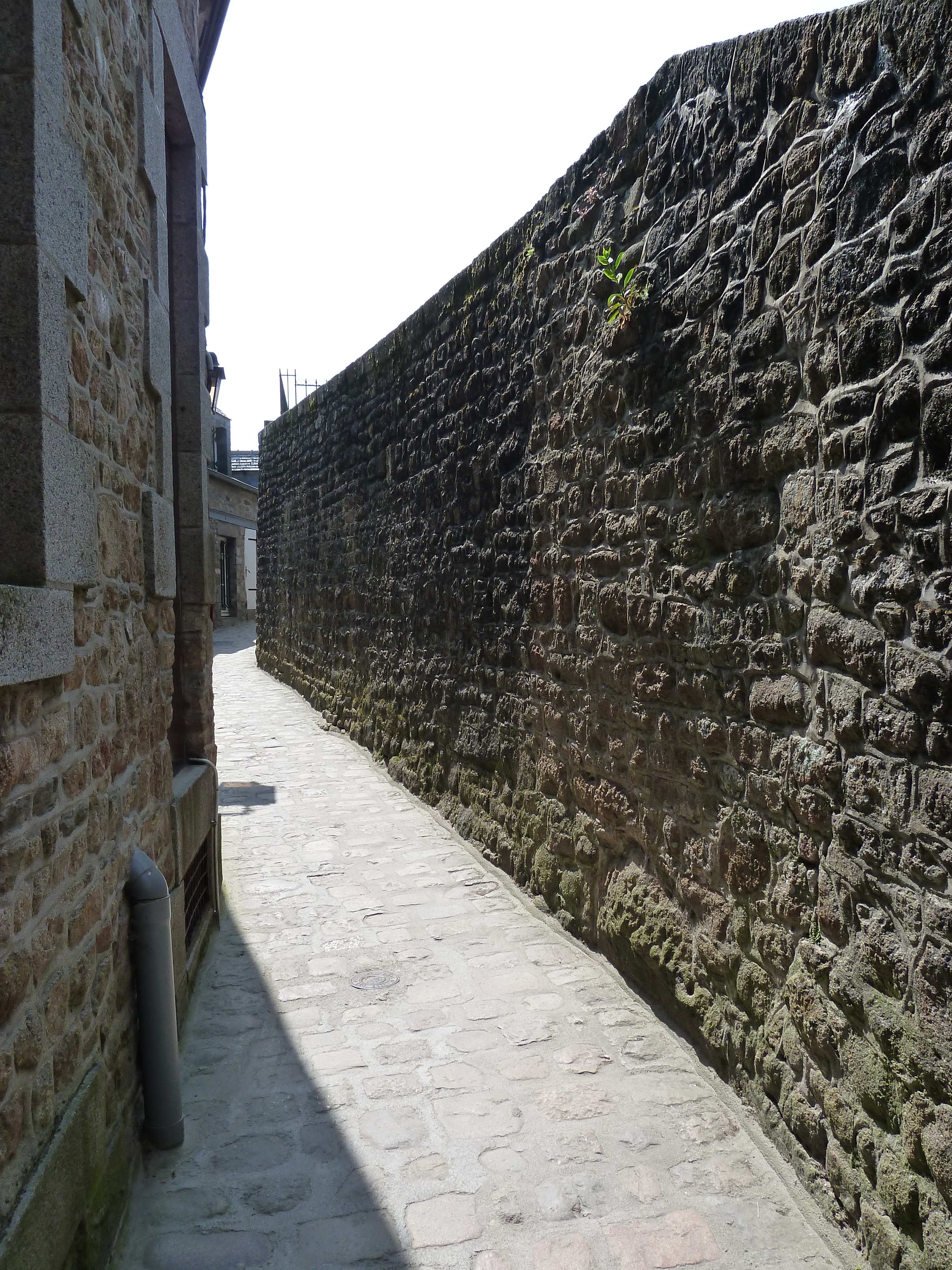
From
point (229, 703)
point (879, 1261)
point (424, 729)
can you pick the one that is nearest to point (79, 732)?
point (879, 1261)

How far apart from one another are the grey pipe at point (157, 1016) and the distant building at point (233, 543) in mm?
20357

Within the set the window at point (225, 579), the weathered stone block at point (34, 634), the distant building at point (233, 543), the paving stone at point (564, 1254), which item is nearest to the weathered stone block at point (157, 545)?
the weathered stone block at point (34, 634)

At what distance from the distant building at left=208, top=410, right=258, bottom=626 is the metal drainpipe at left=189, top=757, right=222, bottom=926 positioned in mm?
18346

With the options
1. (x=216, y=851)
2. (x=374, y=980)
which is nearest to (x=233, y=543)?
(x=216, y=851)

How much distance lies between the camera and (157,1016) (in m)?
2.83

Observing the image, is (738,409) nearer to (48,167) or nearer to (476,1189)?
(48,167)

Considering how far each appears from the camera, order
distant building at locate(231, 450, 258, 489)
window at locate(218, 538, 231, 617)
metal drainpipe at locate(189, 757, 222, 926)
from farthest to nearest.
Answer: distant building at locate(231, 450, 258, 489) < window at locate(218, 538, 231, 617) < metal drainpipe at locate(189, 757, 222, 926)

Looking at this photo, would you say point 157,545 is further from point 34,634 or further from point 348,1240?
point 348,1240

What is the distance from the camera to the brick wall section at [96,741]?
176 cm

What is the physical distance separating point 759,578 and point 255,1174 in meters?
2.21

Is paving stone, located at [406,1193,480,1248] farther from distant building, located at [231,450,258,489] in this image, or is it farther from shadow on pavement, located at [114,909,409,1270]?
distant building, located at [231,450,258,489]

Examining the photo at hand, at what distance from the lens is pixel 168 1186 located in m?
2.65

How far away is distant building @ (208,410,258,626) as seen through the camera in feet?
78.3

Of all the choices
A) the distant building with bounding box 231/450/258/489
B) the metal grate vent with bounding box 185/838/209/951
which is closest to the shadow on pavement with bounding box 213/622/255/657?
the distant building with bounding box 231/450/258/489
